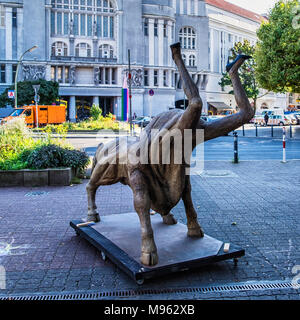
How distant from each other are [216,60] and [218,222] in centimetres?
7022

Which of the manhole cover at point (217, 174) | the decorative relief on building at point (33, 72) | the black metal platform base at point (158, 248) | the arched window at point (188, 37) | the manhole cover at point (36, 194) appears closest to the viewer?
the black metal platform base at point (158, 248)

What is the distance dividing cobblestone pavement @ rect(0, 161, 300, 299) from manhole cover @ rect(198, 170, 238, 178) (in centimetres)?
72

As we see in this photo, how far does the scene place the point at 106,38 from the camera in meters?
58.5

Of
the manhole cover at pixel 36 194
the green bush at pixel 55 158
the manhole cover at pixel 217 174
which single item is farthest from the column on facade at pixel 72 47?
the manhole cover at pixel 36 194

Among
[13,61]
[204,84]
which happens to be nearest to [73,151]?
[13,61]

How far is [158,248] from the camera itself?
14.4 feet

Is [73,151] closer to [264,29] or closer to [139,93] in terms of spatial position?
[264,29]

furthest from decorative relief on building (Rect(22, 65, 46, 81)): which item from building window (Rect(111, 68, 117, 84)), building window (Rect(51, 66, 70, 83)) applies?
building window (Rect(111, 68, 117, 84))

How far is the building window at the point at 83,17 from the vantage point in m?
55.9

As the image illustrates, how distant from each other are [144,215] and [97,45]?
188 feet

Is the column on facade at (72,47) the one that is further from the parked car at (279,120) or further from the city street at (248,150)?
the city street at (248,150)

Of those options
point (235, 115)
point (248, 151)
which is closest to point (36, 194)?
point (235, 115)

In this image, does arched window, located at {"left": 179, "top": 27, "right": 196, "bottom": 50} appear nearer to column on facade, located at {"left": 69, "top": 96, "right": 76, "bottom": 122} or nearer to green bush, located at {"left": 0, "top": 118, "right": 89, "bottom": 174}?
column on facade, located at {"left": 69, "top": 96, "right": 76, "bottom": 122}

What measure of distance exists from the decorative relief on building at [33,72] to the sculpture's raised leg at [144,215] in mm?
52452
